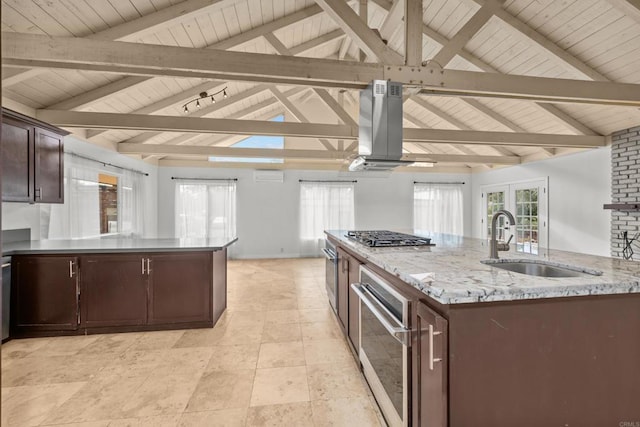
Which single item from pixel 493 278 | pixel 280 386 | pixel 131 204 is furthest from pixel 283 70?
pixel 131 204

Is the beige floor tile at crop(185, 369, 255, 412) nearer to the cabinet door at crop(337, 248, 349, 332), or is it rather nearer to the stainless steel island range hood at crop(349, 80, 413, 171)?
the cabinet door at crop(337, 248, 349, 332)

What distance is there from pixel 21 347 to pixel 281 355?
2.24 meters

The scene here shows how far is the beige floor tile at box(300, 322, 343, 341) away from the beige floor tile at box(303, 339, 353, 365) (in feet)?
0.27

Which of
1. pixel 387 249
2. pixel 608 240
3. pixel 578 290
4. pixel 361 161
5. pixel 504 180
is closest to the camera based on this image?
pixel 578 290

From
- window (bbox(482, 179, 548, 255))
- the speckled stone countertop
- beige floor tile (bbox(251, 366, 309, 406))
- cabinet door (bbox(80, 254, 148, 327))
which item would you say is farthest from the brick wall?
cabinet door (bbox(80, 254, 148, 327))

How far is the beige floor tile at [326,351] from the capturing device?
253 cm

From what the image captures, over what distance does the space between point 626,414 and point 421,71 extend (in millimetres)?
2497

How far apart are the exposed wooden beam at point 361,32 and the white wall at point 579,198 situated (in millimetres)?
4198

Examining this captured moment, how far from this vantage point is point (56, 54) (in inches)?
91.7

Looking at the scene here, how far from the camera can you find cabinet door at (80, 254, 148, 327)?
2979 millimetres

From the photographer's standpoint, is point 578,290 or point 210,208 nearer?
point 578,290

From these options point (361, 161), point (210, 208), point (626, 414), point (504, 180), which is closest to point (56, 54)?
point (361, 161)

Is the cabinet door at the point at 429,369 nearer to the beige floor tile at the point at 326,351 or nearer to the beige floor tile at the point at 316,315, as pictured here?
the beige floor tile at the point at 326,351

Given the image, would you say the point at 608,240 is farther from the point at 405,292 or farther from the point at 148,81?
the point at 148,81
